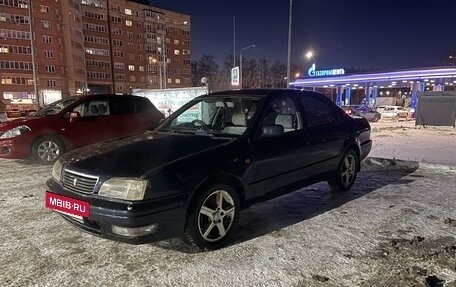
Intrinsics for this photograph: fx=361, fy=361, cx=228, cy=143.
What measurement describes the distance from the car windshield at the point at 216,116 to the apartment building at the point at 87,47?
37.4 meters

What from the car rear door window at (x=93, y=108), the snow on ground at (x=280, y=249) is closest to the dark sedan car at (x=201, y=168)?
the snow on ground at (x=280, y=249)

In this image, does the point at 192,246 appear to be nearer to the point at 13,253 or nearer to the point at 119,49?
the point at 13,253

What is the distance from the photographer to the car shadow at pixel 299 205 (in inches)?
160

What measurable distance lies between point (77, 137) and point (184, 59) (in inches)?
3542

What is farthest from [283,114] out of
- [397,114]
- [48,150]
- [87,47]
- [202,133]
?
[87,47]

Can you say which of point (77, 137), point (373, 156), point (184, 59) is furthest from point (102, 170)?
point (184, 59)

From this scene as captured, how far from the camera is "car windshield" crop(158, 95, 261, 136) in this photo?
4241 mm

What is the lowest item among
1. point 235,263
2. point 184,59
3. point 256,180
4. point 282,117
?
point 235,263

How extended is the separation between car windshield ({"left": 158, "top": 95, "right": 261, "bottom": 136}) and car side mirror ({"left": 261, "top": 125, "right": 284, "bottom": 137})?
0.19 metres

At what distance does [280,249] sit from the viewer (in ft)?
11.9

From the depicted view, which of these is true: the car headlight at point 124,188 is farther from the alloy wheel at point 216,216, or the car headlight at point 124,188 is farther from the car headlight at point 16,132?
the car headlight at point 16,132

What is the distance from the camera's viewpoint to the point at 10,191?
5875 millimetres

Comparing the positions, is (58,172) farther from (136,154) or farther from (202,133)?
(202,133)

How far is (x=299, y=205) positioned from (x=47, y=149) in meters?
5.87
